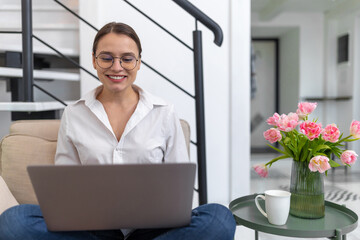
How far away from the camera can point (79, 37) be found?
2160 millimetres

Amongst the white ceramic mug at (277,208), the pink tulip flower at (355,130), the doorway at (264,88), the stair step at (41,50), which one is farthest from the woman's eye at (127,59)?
the doorway at (264,88)

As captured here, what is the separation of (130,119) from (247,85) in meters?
1.19

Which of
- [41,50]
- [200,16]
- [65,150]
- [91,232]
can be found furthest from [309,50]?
[91,232]

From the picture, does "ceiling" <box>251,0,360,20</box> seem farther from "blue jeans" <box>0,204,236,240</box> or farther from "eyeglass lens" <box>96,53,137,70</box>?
"blue jeans" <box>0,204,236,240</box>

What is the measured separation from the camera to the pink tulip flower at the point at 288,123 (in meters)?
1.14

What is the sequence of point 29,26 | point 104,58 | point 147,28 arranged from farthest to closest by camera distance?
point 147,28
point 29,26
point 104,58

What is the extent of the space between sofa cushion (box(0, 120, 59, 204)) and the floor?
3.65 ft

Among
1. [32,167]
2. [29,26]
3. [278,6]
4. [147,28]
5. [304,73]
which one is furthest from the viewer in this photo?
[304,73]

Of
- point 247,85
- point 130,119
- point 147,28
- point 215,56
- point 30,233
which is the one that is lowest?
point 30,233

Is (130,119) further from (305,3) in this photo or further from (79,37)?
(305,3)

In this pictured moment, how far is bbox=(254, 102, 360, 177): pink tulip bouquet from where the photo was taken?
42.7 inches

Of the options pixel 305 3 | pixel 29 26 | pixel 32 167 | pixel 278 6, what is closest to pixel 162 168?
pixel 32 167

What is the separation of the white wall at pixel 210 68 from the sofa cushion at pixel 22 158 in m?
0.85

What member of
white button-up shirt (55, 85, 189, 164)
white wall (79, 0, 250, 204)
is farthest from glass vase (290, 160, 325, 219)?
white wall (79, 0, 250, 204)
